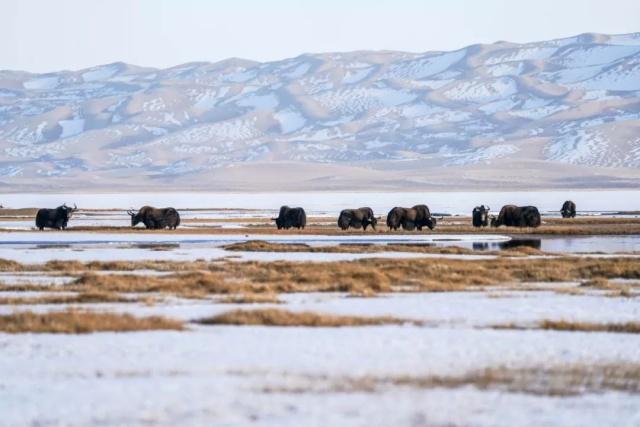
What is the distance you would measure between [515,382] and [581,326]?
5365 mm

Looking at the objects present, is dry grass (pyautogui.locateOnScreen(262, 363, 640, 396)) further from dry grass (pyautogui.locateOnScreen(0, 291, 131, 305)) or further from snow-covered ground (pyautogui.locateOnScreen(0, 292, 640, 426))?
dry grass (pyautogui.locateOnScreen(0, 291, 131, 305))

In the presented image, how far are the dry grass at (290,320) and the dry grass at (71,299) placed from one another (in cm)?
409

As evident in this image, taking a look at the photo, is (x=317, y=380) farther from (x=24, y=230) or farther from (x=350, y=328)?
(x=24, y=230)

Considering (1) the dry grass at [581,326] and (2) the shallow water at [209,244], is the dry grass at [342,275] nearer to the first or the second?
(2) the shallow water at [209,244]

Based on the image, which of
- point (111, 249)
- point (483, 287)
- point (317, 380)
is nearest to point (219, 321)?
point (317, 380)

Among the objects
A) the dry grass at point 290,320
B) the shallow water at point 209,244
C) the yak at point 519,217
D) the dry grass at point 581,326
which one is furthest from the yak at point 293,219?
the dry grass at point 581,326

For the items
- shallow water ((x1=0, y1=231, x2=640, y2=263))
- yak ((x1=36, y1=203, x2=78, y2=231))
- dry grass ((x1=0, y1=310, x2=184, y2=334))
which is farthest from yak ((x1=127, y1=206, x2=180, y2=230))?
dry grass ((x1=0, y1=310, x2=184, y2=334))

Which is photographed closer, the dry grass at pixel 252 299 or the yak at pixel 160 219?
the dry grass at pixel 252 299

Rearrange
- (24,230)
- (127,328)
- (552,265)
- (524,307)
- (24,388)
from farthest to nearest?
(24,230) → (552,265) → (524,307) → (127,328) → (24,388)

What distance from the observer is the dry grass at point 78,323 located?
19.0 meters

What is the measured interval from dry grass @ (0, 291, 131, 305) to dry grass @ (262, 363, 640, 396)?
9.96 m

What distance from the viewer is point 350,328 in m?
19.5

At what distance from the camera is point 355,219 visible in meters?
65.8

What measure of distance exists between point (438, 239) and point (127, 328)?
36.6 metres
